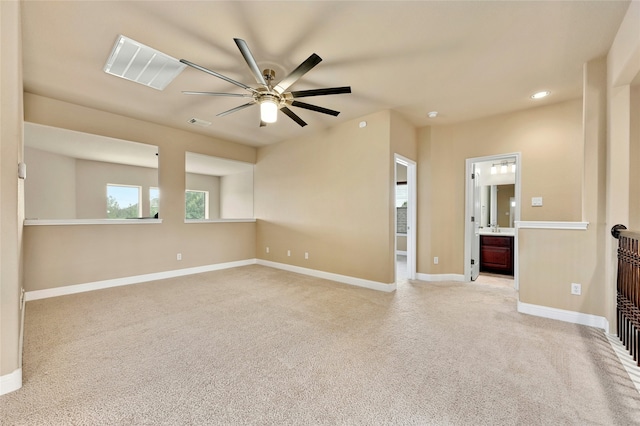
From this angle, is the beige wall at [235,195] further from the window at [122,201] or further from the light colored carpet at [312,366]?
the light colored carpet at [312,366]

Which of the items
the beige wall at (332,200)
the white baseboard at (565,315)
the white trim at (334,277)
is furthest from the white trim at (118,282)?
the white baseboard at (565,315)

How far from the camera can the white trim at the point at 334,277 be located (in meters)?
3.82

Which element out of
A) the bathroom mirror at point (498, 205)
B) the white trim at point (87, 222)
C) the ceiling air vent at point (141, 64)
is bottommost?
the white trim at point (87, 222)

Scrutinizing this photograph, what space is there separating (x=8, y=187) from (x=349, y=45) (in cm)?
272

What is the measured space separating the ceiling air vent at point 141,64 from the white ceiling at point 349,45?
81mm

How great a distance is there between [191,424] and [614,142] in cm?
402

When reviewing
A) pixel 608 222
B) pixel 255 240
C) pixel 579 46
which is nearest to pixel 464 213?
pixel 608 222

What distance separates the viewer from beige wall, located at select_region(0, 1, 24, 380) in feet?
5.11

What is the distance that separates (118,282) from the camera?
13.2ft

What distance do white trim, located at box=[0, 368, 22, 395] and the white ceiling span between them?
103 inches

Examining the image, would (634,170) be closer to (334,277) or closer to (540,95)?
(540,95)

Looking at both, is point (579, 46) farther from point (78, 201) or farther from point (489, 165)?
point (78, 201)

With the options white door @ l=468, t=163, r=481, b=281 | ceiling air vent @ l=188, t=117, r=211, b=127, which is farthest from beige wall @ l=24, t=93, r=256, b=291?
white door @ l=468, t=163, r=481, b=281

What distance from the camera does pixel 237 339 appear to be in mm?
2307
